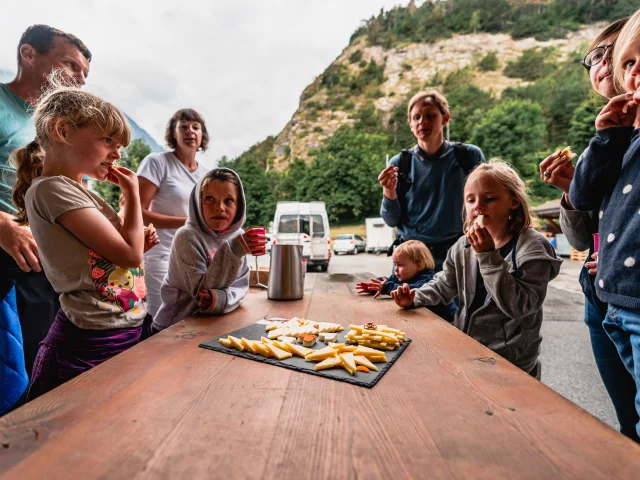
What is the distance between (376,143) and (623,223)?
1179 inches

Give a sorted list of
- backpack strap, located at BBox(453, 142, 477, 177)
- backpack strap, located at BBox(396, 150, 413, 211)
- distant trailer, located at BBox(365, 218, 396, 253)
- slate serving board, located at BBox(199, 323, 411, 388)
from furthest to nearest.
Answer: distant trailer, located at BBox(365, 218, 396, 253), backpack strap, located at BBox(396, 150, 413, 211), backpack strap, located at BBox(453, 142, 477, 177), slate serving board, located at BBox(199, 323, 411, 388)

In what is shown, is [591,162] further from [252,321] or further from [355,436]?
[252,321]

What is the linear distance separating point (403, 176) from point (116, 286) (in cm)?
150

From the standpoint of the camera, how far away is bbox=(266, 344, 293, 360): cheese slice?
72cm

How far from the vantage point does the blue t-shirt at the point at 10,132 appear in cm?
136

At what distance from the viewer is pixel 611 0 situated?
43.2 meters

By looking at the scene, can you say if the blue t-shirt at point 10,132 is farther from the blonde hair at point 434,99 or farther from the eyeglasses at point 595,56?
the eyeglasses at point 595,56

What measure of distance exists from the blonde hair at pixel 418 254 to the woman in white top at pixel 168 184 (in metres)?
1.20

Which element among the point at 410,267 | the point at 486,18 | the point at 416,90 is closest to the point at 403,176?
the point at 410,267

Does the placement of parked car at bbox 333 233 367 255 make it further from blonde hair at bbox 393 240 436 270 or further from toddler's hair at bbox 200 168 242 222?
toddler's hair at bbox 200 168 242 222

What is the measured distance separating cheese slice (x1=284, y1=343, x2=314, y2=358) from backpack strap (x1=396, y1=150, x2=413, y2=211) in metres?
1.34

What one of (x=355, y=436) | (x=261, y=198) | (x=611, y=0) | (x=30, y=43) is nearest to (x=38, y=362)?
(x=355, y=436)

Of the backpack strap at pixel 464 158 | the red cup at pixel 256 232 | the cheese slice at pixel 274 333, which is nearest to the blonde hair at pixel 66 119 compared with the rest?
the red cup at pixel 256 232

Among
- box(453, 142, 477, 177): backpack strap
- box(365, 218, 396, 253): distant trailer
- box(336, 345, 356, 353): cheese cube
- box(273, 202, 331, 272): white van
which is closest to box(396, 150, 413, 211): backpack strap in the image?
box(453, 142, 477, 177): backpack strap
